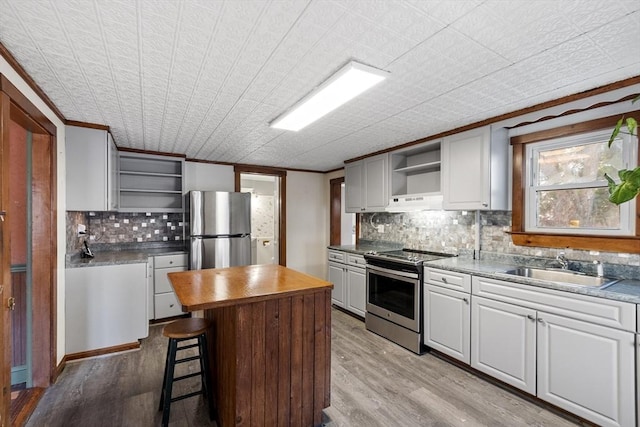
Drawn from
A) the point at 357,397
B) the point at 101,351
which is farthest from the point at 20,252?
the point at 357,397

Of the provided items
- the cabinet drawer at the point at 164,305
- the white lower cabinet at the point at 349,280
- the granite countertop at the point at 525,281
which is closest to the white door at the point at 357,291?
the white lower cabinet at the point at 349,280

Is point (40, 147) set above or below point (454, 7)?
below

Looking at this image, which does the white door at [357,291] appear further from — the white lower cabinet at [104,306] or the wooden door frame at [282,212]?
the white lower cabinet at [104,306]

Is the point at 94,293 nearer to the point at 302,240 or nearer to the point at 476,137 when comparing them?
the point at 302,240

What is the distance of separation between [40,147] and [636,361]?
437 centimetres

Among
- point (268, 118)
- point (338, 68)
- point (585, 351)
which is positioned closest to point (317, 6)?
point (338, 68)

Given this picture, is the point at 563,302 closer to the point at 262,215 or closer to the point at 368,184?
the point at 368,184

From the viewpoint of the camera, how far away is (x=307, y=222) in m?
5.67

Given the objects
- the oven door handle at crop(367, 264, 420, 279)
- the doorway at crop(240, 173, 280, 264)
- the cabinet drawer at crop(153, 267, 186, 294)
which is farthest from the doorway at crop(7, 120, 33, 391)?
the doorway at crop(240, 173, 280, 264)

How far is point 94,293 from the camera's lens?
2.95 meters

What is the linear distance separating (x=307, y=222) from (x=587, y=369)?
14.1 feet

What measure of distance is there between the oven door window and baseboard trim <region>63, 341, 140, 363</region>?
262 cm

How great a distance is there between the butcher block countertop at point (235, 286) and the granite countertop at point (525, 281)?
1.38 meters

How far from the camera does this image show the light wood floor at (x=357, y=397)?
2.05 metres
